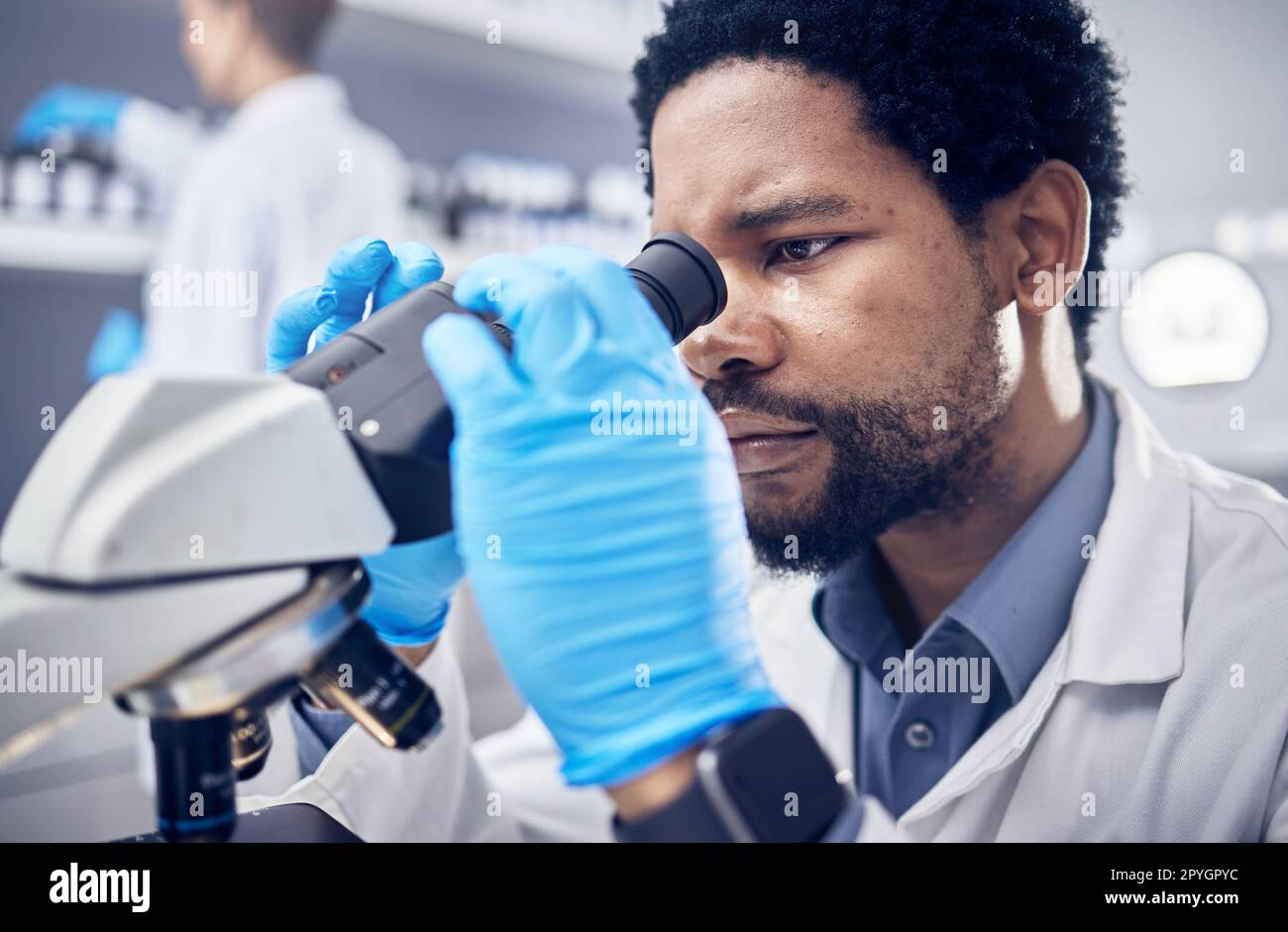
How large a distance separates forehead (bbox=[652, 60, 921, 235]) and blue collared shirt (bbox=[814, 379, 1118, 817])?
320 millimetres

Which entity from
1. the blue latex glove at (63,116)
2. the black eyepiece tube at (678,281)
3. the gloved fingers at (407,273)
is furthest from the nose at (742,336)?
the blue latex glove at (63,116)

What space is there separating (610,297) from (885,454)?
0.37 m

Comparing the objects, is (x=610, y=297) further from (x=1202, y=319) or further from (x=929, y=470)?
(x=1202, y=319)

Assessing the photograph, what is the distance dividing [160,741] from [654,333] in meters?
0.35

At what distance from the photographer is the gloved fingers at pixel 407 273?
2.63 feet

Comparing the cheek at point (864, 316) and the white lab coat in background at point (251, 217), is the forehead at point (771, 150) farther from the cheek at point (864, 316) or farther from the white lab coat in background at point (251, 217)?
the white lab coat in background at point (251, 217)

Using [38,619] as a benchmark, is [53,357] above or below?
above

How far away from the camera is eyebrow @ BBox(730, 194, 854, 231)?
2.57ft

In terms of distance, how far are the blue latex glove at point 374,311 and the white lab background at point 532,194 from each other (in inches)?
7.3

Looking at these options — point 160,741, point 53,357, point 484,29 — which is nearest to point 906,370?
point 160,741

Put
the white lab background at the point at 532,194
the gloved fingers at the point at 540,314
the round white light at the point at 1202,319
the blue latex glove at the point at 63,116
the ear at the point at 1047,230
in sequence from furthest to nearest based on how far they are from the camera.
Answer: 1. the blue latex glove at the point at 63,116
2. the round white light at the point at 1202,319
3. the white lab background at the point at 532,194
4. the ear at the point at 1047,230
5. the gloved fingers at the point at 540,314

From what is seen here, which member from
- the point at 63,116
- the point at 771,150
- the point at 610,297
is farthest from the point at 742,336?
the point at 63,116

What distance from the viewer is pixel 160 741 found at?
526 mm
